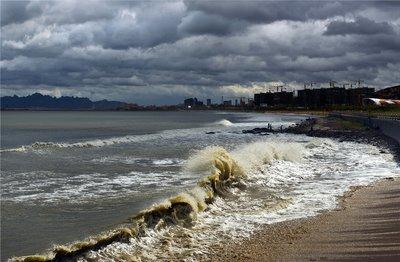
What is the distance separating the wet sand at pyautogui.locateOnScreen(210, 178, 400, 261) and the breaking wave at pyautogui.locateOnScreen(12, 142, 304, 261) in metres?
2.33

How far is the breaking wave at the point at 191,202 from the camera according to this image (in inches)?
464

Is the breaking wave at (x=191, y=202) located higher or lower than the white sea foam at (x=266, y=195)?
higher

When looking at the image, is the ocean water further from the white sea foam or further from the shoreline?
the shoreline

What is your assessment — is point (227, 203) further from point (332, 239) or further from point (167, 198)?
point (332, 239)

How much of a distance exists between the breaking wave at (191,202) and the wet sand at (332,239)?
2329mm

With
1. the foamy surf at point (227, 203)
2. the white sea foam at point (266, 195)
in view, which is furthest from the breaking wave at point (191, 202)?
the white sea foam at point (266, 195)

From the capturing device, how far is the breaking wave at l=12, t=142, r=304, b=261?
11.8 metres

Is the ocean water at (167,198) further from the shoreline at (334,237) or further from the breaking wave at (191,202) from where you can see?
the shoreline at (334,237)

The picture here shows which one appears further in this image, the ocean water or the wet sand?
the ocean water

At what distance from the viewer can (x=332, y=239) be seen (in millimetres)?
12812

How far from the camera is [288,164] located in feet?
96.0

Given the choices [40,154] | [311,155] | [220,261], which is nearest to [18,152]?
[40,154]

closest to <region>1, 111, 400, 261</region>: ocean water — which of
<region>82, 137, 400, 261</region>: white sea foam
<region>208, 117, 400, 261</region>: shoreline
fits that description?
<region>82, 137, 400, 261</region>: white sea foam

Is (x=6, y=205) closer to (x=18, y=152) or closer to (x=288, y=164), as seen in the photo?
(x=288, y=164)
